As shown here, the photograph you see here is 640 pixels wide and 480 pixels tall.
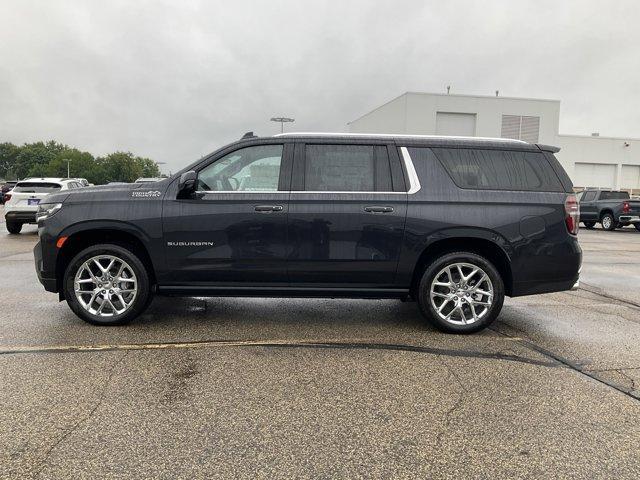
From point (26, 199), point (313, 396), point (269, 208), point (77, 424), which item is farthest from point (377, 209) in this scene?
point (26, 199)

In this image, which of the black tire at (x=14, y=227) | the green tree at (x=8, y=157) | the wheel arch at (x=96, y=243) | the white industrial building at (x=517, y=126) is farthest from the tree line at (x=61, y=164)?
the wheel arch at (x=96, y=243)

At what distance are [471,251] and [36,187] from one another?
14.6 m

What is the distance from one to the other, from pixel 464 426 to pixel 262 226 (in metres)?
2.67

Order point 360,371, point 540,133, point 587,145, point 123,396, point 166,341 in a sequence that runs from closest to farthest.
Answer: point 123,396, point 360,371, point 166,341, point 540,133, point 587,145

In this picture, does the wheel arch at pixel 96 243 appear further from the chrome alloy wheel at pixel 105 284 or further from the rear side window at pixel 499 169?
the rear side window at pixel 499 169

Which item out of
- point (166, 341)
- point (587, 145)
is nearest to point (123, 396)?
point (166, 341)

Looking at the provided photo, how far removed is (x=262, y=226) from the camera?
4.95 meters

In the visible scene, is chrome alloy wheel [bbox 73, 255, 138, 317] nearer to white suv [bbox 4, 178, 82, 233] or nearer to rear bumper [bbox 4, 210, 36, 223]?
white suv [bbox 4, 178, 82, 233]

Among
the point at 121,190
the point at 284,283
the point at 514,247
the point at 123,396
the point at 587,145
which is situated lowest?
the point at 123,396

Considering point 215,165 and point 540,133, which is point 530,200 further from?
point 540,133

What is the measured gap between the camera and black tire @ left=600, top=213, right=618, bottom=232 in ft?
72.5

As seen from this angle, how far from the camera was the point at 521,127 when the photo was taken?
46656 mm

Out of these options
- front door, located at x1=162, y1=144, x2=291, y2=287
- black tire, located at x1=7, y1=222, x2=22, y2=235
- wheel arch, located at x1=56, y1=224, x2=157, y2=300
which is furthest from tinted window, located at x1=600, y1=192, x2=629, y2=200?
black tire, located at x1=7, y1=222, x2=22, y2=235

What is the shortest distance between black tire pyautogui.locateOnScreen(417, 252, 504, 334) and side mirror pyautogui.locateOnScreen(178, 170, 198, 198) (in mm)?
2471
